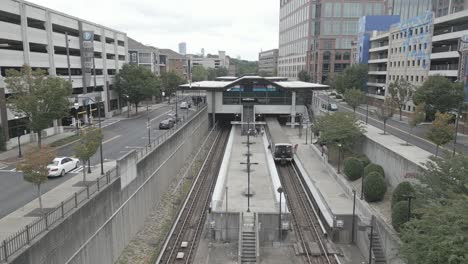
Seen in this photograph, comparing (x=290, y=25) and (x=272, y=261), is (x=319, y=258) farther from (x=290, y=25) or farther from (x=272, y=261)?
(x=290, y=25)

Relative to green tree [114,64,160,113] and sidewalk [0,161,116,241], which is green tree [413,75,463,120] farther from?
green tree [114,64,160,113]

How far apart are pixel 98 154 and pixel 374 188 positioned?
2399 cm

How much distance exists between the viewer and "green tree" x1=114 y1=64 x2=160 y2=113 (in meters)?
63.8

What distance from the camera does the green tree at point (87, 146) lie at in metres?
23.0

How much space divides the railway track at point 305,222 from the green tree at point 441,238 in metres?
8.60

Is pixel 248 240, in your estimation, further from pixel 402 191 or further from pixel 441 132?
pixel 441 132

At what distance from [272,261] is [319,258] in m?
2.87

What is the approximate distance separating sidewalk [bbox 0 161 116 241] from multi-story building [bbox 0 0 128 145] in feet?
57.2

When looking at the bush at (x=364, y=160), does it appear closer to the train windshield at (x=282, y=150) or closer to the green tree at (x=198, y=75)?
the train windshield at (x=282, y=150)

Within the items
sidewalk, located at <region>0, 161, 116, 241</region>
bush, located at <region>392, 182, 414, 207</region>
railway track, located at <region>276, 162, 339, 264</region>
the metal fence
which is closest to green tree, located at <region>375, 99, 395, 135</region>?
railway track, located at <region>276, 162, 339, 264</region>

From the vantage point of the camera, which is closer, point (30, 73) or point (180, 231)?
point (180, 231)

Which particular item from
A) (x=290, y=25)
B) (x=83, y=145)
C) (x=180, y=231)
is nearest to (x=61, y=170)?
(x=83, y=145)

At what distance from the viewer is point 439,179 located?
18.0m

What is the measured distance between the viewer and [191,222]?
87.9 feet
